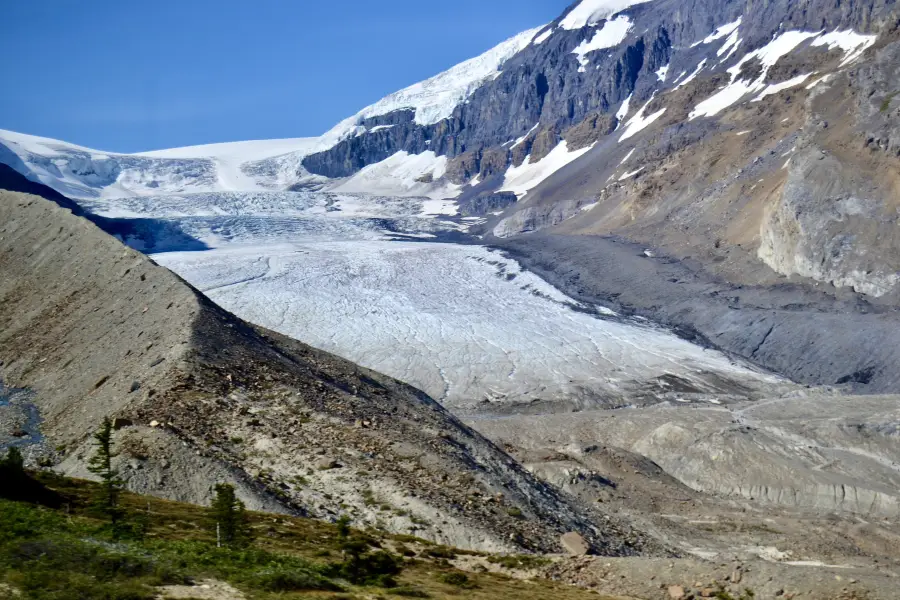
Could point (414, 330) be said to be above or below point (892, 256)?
below

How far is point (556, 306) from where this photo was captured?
85.8m

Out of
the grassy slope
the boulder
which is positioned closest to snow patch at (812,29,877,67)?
the boulder

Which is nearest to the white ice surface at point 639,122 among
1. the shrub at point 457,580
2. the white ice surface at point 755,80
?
the white ice surface at point 755,80

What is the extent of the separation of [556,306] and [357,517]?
65.0 m

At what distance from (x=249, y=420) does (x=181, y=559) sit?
11.0 m

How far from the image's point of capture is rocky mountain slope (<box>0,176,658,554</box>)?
22406mm

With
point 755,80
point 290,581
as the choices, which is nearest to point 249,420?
point 290,581

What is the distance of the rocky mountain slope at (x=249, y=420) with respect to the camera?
73.5 feet

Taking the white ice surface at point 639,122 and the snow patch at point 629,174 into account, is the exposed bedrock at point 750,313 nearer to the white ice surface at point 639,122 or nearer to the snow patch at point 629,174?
the snow patch at point 629,174

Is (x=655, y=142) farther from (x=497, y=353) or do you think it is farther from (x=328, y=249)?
(x=497, y=353)

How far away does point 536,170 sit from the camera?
618 feet

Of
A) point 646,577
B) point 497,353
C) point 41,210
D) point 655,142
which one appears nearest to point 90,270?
point 41,210

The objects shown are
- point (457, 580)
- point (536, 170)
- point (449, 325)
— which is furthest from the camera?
point (536, 170)

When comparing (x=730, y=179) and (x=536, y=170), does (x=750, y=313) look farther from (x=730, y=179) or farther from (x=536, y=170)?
(x=536, y=170)
